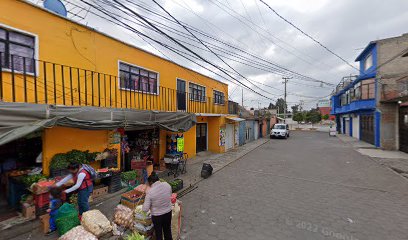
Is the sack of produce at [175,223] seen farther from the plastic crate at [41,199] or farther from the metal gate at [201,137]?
the metal gate at [201,137]

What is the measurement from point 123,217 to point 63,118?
9.44 ft

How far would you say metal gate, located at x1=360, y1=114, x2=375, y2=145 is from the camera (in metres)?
19.7

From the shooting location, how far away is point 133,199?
201 inches

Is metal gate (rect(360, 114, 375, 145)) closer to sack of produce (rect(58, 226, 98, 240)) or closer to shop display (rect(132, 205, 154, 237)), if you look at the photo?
shop display (rect(132, 205, 154, 237))

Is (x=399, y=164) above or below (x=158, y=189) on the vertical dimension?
below

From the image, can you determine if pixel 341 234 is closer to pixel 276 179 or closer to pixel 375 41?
pixel 276 179

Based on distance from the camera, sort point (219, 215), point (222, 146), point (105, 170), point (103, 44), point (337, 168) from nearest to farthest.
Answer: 1. point (219, 215)
2. point (105, 170)
3. point (103, 44)
4. point (337, 168)
5. point (222, 146)

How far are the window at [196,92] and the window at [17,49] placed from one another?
28.2 ft

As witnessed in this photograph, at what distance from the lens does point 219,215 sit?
221 inches

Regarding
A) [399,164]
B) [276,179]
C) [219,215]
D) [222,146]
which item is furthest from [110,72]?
→ [399,164]

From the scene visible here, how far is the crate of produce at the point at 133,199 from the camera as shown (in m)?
5.05

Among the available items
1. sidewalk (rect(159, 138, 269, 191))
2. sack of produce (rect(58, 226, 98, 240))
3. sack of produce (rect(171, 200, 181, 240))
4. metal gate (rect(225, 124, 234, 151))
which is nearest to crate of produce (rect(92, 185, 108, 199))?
sack of produce (rect(58, 226, 98, 240))

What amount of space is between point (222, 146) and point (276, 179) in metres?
7.17

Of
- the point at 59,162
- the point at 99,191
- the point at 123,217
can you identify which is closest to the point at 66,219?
the point at 123,217
